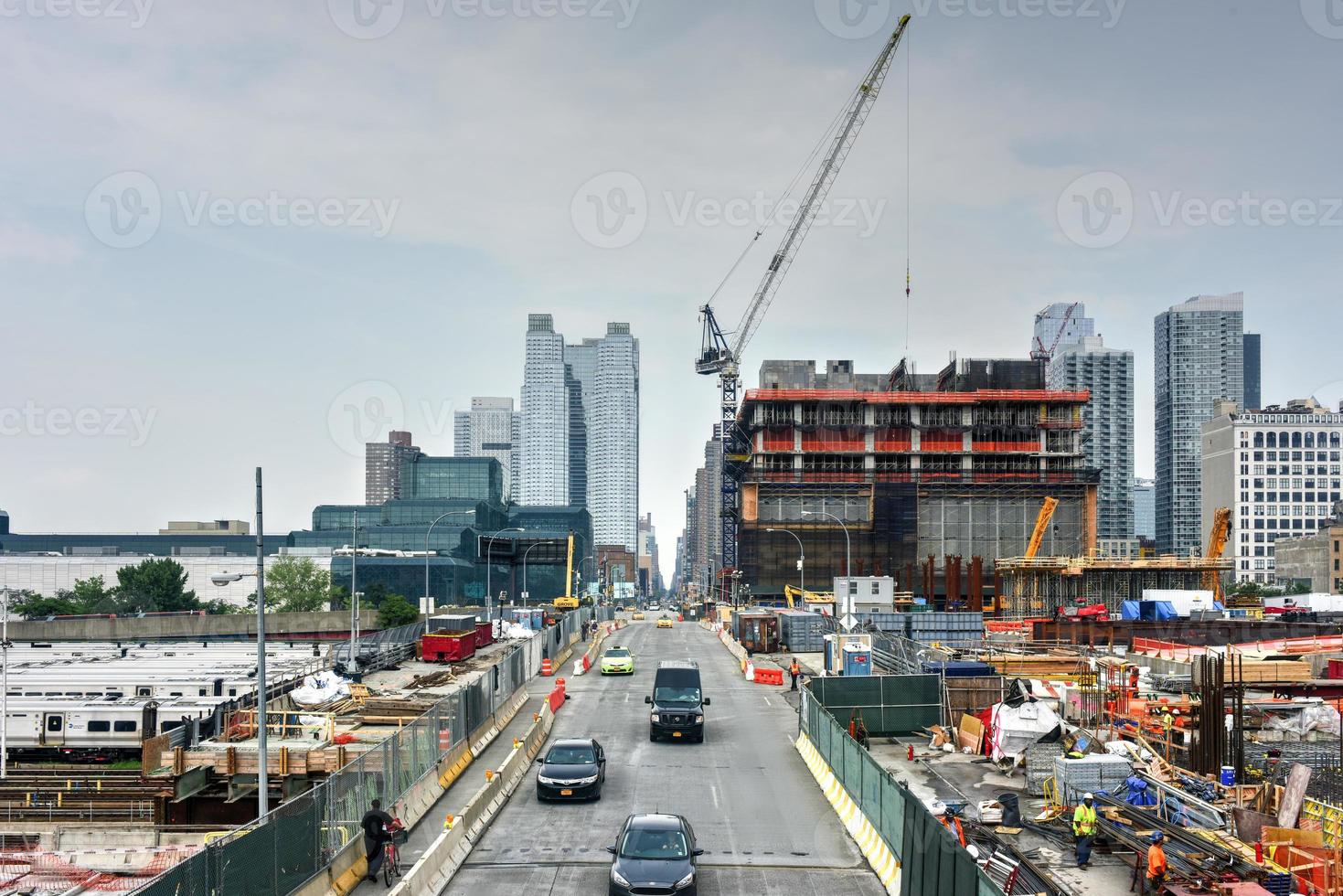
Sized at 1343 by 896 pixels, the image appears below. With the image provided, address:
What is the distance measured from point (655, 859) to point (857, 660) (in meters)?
31.2

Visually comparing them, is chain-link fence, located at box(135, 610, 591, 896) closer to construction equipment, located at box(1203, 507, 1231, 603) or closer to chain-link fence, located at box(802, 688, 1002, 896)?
chain-link fence, located at box(802, 688, 1002, 896)

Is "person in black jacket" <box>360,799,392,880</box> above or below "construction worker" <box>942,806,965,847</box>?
above

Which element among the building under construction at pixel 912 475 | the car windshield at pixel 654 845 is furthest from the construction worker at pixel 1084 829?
the building under construction at pixel 912 475

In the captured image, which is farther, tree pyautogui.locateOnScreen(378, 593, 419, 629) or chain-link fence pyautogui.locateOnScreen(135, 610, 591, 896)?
tree pyautogui.locateOnScreen(378, 593, 419, 629)

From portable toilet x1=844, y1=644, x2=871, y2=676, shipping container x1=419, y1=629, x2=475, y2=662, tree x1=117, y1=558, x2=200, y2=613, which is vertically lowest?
tree x1=117, y1=558, x2=200, y2=613

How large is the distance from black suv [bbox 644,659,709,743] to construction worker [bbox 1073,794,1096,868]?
15879 millimetres

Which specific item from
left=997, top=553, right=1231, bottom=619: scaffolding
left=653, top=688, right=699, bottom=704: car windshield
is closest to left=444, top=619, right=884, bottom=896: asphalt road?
left=653, top=688, right=699, bottom=704: car windshield

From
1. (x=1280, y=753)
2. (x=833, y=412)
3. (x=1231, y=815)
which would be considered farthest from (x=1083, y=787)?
(x=833, y=412)

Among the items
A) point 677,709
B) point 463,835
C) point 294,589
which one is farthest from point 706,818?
point 294,589

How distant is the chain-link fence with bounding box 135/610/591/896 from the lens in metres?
15.0

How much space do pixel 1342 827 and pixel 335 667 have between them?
39.6m

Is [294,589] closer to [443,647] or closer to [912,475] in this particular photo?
[443,647]

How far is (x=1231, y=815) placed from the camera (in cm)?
2467

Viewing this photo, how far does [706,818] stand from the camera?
26219 millimetres
